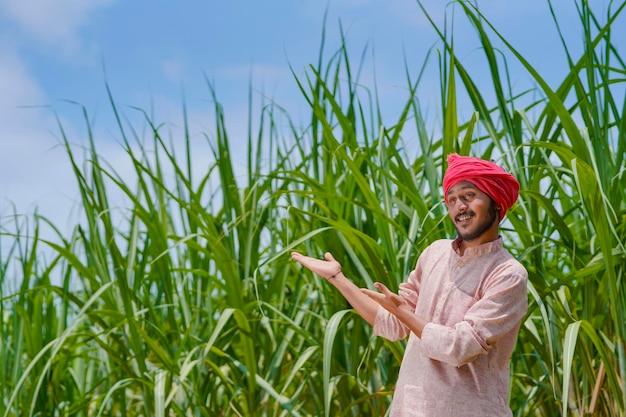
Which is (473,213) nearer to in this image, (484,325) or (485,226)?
(485,226)

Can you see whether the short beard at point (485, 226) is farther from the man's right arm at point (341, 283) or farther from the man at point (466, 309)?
the man's right arm at point (341, 283)

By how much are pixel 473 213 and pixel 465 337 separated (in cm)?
18

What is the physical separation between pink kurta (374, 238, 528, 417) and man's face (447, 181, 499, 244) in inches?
Result: 1.1

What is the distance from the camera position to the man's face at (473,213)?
1227 mm

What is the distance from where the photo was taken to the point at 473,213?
4.03ft

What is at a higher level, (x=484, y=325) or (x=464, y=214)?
(x=464, y=214)

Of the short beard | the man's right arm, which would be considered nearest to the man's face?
the short beard

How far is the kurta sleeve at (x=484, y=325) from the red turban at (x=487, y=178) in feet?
0.32

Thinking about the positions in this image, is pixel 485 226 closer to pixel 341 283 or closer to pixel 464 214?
pixel 464 214

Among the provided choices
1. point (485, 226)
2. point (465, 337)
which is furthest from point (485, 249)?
point (465, 337)

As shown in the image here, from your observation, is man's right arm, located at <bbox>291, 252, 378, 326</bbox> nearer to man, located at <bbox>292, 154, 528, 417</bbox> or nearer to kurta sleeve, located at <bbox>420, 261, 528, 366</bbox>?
man, located at <bbox>292, 154, 528, 417</bbox>

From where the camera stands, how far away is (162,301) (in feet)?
7.27

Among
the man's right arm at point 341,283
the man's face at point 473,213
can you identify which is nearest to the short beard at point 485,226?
the man's face at point 473,213

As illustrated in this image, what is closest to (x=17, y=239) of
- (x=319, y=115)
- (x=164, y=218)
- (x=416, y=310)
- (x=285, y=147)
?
(x=164, y=218)
